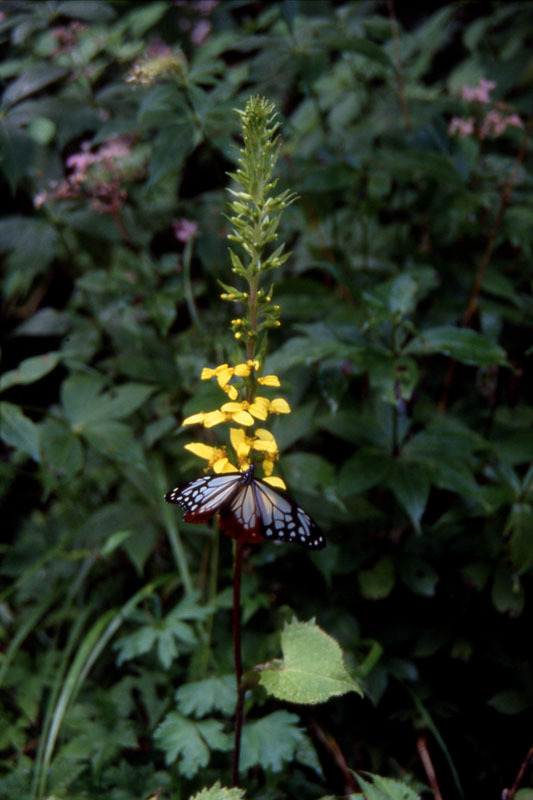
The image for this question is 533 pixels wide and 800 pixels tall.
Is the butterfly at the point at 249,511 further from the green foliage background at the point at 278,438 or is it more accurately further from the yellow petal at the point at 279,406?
the green foliage background at the point at 278,438

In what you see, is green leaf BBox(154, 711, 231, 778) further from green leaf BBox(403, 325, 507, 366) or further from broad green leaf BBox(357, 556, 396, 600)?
green leaf BBox(403, 325, 507, 366)

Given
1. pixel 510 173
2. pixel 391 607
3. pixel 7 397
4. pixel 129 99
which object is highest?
pixel 129 99

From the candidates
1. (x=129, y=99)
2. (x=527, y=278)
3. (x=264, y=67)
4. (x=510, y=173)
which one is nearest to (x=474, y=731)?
(x=527, y=278)

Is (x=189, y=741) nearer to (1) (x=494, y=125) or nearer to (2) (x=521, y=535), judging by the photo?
(2) (x=521, y=535)

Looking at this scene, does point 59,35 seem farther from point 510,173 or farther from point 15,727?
point 15,727

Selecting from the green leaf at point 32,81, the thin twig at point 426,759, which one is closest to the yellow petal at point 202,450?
the thin twig at point 426,759

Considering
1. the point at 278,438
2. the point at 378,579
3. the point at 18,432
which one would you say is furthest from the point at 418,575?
the point at 18,432

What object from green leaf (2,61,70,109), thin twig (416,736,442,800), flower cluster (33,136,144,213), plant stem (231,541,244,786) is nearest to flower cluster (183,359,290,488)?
plant stem (231,541,244,786)
